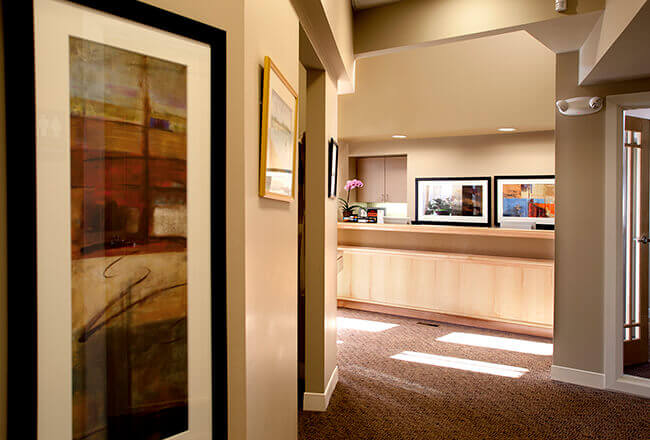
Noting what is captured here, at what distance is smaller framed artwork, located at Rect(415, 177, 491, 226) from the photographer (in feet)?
20.1

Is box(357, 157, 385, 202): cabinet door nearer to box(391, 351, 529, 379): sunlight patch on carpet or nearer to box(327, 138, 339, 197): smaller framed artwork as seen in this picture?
box(391, 351, 529, 379): sunlight patch on carpet

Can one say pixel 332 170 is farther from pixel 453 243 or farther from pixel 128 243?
pixel 453 243

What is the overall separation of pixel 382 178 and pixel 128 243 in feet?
21.4

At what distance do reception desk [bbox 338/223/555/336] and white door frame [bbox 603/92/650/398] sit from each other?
0.99m

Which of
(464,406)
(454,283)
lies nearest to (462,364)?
(464,406)

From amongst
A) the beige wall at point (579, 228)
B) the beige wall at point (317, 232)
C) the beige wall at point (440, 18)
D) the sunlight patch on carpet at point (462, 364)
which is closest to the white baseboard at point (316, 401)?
the beige wall at point (317, 232)

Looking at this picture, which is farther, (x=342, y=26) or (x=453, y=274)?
(x=453, y=274)

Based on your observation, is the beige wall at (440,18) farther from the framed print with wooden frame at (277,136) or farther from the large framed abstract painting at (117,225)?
the large framed abstract painting at (117,225)

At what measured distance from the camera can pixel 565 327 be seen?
112 inches

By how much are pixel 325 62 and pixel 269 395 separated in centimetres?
185

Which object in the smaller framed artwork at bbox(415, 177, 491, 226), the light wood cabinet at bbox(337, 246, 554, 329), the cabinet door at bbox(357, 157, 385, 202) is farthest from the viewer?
the cabinet door at bbox(357, 157, 385, 202)

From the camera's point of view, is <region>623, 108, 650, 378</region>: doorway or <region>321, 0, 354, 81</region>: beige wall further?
<region>623, 108, 650, 378</region>: doorway

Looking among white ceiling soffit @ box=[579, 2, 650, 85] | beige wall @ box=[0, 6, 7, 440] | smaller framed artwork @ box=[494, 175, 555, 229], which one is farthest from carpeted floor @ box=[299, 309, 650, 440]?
smaller framed artwork @ box=[494, 175, 555, 229]

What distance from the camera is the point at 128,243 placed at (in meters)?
0.79
